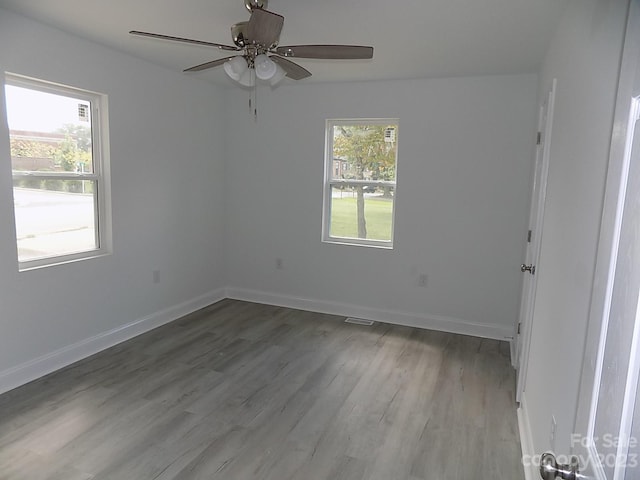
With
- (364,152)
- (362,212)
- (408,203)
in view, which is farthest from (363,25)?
(362,212)

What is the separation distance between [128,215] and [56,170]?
70cm

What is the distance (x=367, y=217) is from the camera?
4691mm

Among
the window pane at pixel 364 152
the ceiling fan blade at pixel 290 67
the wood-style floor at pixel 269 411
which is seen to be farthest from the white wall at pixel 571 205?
the window pane at pixel 364 152

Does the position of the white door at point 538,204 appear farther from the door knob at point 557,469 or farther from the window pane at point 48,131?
the window pane at point 48,131

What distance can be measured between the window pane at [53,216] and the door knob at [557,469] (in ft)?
11.1

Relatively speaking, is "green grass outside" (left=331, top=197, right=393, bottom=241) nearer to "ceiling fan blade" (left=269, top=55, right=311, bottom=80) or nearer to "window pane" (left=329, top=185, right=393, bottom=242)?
"window pane" (left=329, top=185, right=393, bottom=242)

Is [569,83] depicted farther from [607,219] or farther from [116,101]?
[116,101]

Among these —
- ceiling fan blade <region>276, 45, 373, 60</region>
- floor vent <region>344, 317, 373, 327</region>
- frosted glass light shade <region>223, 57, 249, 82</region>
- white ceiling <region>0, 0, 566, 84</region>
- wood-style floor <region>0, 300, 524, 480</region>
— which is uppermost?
white ceiling <region>0, 0, 566, 84</region>

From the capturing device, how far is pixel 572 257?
1.69 meters

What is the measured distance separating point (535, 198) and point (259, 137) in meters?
3.03

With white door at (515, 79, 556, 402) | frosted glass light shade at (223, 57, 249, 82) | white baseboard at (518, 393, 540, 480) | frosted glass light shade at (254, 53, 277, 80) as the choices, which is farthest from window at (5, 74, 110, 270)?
white baseboard at (518, 393, 540, 480)

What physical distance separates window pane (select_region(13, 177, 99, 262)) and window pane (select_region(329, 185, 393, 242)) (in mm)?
2427

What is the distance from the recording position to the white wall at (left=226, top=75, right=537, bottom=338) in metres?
4.02

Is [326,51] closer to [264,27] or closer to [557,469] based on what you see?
[264,27]
